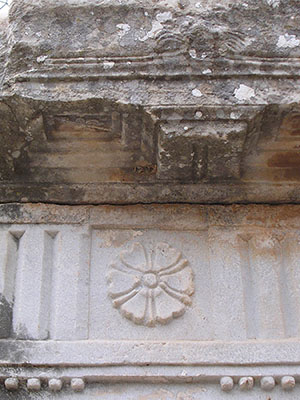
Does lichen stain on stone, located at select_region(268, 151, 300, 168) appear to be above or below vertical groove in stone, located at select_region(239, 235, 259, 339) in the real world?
above

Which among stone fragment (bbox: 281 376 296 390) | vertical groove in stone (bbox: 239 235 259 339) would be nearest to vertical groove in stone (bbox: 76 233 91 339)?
vertical groove in stone (bbox: 239 235 259 339)

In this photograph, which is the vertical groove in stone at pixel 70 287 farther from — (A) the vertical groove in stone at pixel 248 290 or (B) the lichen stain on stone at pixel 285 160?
(B) the lichen stain on stone at pixel 285 160

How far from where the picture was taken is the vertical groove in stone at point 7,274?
2.10m

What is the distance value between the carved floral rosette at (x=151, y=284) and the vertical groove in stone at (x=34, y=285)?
22 cm

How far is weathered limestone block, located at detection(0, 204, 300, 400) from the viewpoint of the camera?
200 cm

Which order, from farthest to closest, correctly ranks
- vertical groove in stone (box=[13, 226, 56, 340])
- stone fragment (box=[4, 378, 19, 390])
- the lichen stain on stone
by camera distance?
the lichen stain on stone
vertical groove in stone (box=[13, 226, 56, 340])
stone fragment (box=[4, 378, 19, 390])

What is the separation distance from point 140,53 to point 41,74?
32cm

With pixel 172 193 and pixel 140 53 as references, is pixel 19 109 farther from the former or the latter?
pixel 172 193

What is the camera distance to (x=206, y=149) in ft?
6.97

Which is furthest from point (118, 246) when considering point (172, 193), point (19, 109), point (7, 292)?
point (19, 109)

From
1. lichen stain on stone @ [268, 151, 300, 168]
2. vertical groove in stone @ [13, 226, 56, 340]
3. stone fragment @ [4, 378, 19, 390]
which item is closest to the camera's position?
stone fragment @ [4, 378, 19, 390]

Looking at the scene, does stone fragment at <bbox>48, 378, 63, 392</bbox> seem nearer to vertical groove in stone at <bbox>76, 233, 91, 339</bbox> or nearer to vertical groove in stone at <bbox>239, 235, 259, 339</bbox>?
vertical groove in stone at <bbox>76, 233, 91, 339</bbox>

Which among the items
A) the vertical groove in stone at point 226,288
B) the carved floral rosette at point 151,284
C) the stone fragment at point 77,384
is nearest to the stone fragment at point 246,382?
the vertical groove in stone at point 226,288

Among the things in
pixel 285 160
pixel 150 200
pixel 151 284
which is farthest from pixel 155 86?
pixel 151 284
